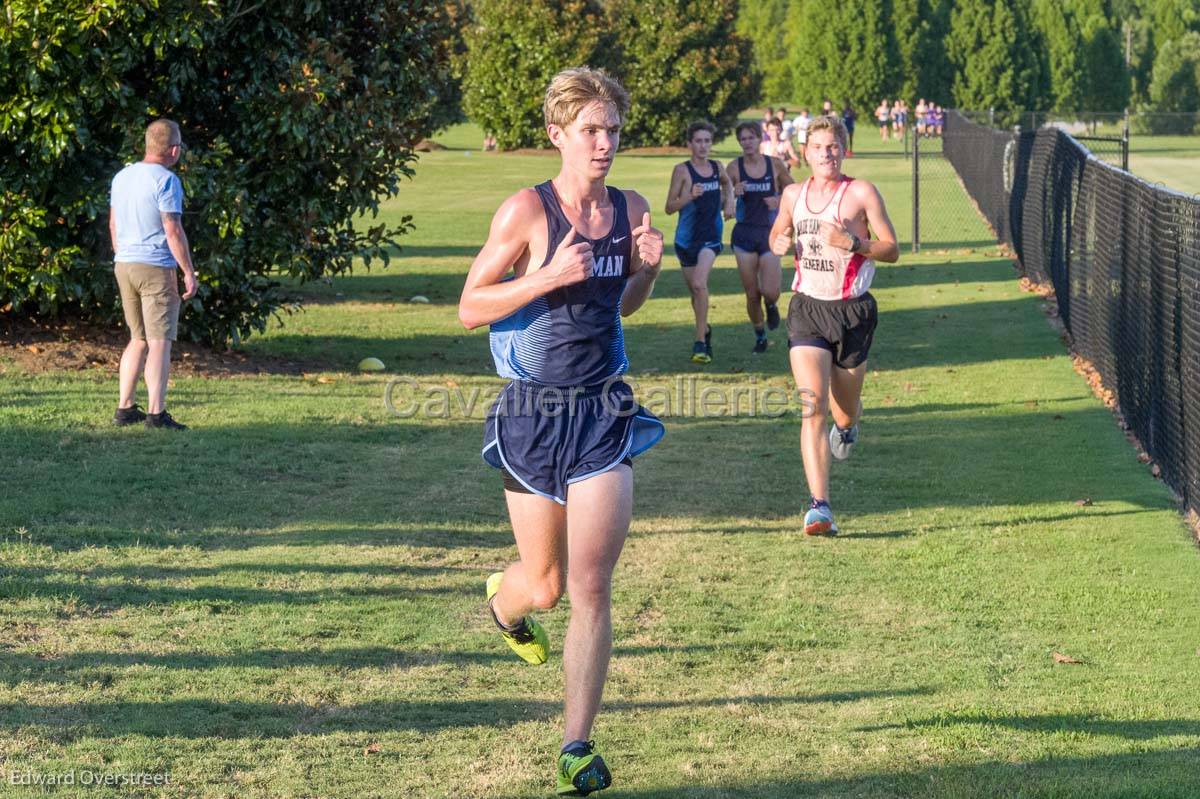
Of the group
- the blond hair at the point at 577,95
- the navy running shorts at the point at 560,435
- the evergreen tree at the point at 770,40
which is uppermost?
the evergreen tree at the point at 770,40

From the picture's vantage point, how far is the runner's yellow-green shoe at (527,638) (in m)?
5.93

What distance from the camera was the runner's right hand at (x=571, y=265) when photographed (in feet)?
16.5

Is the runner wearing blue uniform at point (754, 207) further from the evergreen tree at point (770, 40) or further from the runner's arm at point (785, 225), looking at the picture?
the evergreen tree at point (770, 40)

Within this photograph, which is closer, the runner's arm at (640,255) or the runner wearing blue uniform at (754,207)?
the runner's arm at (640,255)

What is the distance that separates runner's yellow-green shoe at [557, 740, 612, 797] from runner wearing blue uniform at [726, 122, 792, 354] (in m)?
10.3

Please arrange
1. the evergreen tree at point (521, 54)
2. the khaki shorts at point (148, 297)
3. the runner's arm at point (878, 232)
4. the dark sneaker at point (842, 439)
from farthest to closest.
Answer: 1. the evergreen tree at point (521, 54)
2. the khaki shorts at point (148, 297)
3. the dark sneaker at point (842, 439)
4. the runner's arm at point (878, 232)

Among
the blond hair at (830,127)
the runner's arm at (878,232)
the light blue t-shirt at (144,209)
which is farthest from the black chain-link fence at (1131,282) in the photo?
the light blue t-shirt at (144,209)

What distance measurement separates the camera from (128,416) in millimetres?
11078

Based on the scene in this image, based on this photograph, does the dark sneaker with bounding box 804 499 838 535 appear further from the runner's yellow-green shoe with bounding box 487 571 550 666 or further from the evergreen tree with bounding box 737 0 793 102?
the evergreen tree with bounding box 737 0 793 102

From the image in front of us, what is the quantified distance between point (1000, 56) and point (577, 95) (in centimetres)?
7648

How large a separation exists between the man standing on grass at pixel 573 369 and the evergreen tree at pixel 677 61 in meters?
54.4

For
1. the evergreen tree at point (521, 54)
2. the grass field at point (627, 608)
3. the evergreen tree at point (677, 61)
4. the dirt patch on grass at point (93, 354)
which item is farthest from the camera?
the evergreen tree at point (677, 61)

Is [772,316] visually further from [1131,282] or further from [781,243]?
[781,243]

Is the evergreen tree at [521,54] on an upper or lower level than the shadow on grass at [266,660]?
upper
